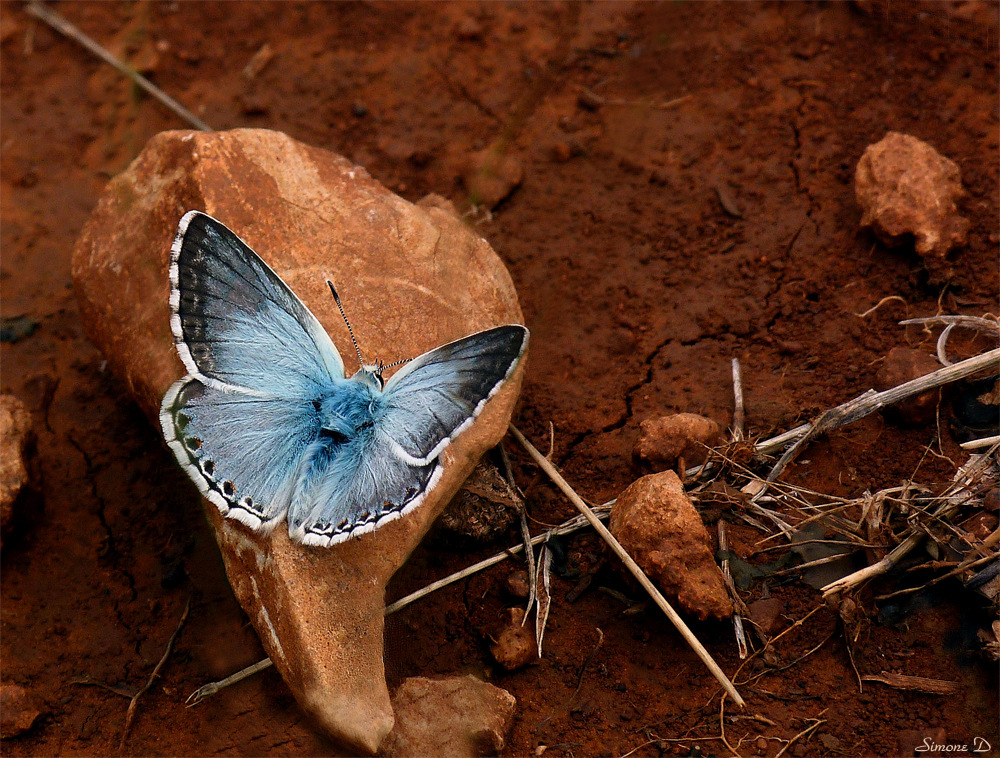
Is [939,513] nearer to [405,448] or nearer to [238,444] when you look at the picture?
[405,448]

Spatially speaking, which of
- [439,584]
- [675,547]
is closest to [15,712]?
[439,584]

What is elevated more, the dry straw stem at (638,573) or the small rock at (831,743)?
the dry straw stem at (638,573)

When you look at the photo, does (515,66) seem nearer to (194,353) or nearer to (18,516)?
(194,353)

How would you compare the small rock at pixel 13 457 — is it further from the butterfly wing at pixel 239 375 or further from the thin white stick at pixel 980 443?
the thin white stick at pixel 980 443
